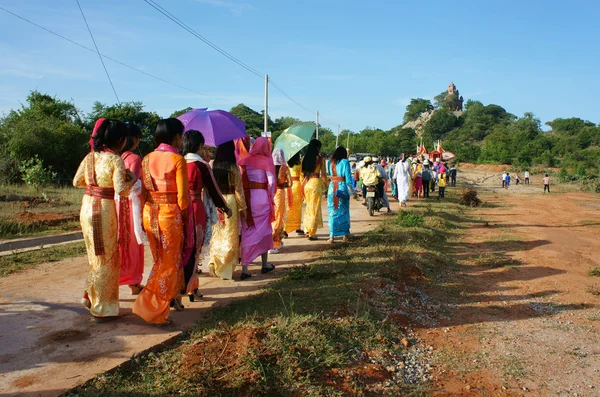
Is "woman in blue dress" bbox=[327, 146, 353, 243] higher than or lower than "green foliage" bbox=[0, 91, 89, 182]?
lower

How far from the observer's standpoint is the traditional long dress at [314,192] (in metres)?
8.99

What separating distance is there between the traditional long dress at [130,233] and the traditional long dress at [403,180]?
1276 centimetres

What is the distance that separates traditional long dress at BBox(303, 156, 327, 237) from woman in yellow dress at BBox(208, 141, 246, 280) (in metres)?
3.04

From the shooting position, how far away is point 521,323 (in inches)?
214

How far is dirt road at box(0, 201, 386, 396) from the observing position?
3471 millimetres

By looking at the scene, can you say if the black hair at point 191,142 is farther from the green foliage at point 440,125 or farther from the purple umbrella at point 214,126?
the green foliage at point 440,125

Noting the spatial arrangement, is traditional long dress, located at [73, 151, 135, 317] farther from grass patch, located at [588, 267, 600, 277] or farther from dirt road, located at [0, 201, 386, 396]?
grass patch, located at [588, 267, 600, 277]

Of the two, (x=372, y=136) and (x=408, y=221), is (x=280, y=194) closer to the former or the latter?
(x=408, y=221)

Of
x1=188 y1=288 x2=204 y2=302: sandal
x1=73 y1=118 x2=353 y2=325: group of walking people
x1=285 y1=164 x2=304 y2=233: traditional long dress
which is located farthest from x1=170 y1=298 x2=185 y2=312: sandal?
x1=285 y1=164 x2=304 y2=233: traditional long dress

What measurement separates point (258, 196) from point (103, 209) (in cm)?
256

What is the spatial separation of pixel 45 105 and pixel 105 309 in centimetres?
2357

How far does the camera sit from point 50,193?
53.2 feet

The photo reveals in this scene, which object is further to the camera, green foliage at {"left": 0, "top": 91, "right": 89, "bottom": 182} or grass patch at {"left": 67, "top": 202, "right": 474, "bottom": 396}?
green foliage at {"left": 0, "top": 91, "right": 89, "bottom": 182}

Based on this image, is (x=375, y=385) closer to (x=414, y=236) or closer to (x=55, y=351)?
(x=55, y=351)
